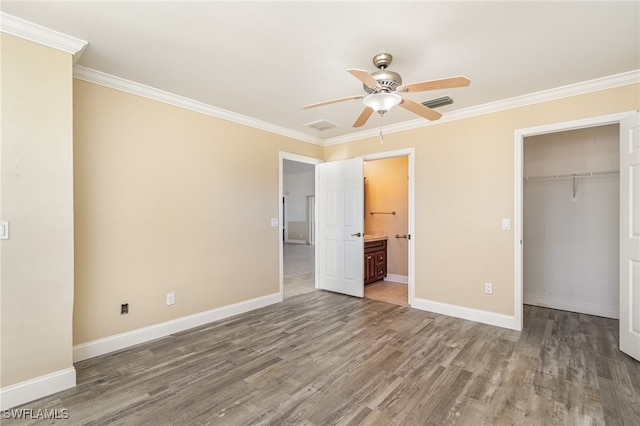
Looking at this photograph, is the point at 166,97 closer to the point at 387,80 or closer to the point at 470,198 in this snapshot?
the point at 387,80

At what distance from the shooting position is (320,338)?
3197 millimetres

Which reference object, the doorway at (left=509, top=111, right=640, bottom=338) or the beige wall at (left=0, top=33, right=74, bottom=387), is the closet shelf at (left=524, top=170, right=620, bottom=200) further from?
the beige wall at (left=0, top=33, right=74, bottom=387)

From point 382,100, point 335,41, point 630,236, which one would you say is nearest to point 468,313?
point 630,236

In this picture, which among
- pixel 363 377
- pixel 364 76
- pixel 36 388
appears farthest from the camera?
pixel 363 377

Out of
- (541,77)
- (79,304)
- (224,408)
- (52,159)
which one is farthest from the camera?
(541,77)

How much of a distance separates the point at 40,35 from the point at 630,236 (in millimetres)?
5173

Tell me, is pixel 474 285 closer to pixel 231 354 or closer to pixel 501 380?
pixel 501 380

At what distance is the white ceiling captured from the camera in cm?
191

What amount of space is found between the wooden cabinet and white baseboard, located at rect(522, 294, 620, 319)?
2.32 m

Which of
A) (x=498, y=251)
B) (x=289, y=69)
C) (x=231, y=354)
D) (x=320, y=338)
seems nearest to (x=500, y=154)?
(x=498, y=251)

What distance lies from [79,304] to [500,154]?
4679 mm

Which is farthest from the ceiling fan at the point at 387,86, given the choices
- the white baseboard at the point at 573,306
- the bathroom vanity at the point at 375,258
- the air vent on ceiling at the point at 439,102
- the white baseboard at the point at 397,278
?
the white baseboard at the point at 397,278

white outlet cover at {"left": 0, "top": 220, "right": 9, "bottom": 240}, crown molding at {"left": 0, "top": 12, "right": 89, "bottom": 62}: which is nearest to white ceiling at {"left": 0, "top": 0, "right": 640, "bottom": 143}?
crown molding at {"left": 0, "top": 12, "right": 89, "bottom": 62}

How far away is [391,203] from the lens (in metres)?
5.92
